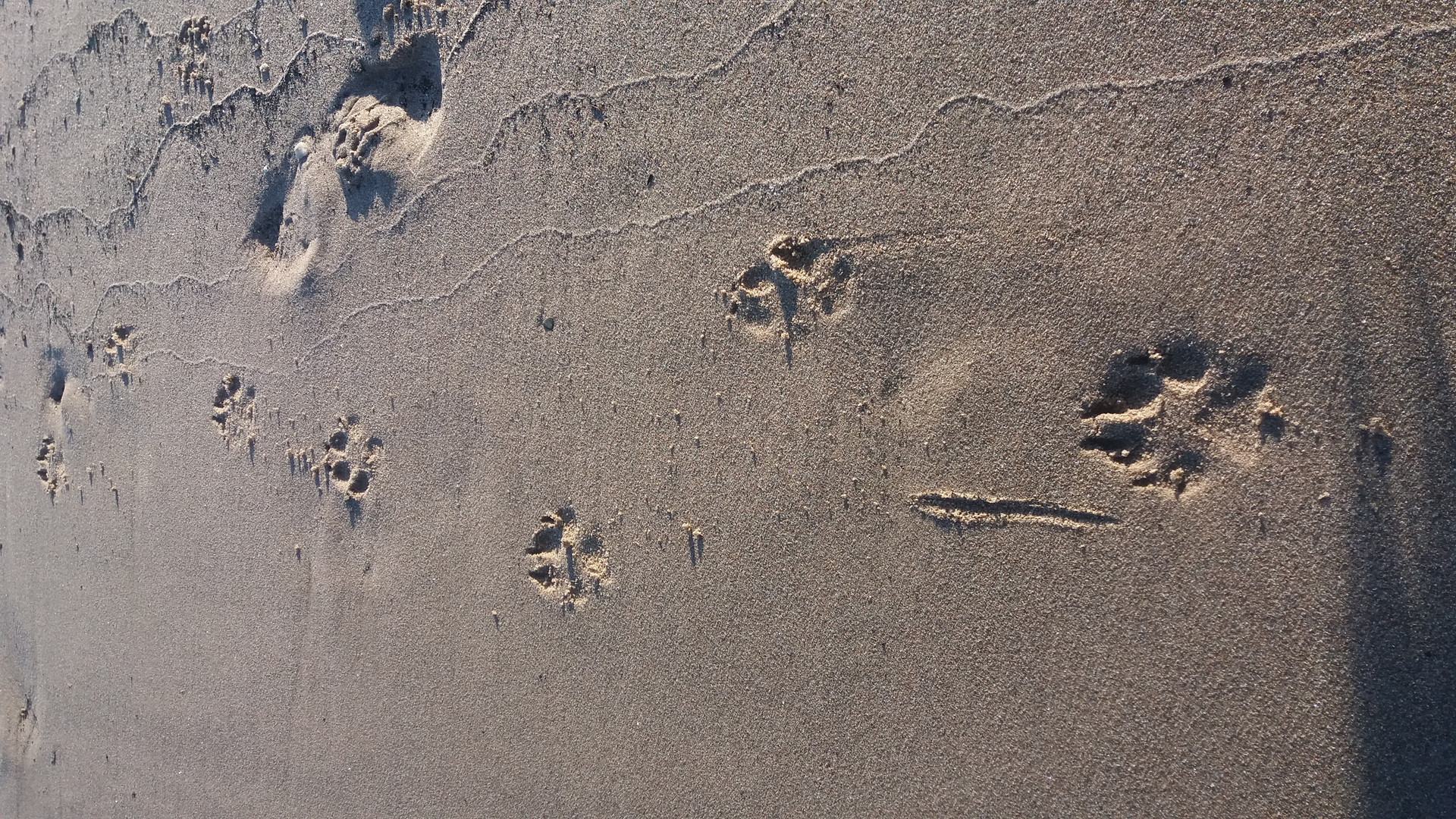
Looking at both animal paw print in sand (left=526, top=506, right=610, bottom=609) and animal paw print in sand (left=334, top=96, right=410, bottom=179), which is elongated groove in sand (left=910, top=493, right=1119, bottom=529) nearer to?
animal paw print in sand (left=526, top=506, right=610, bottom=609)

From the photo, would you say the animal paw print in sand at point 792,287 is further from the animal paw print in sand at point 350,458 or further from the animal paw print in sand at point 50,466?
the animal paw print in sand at point 50,466

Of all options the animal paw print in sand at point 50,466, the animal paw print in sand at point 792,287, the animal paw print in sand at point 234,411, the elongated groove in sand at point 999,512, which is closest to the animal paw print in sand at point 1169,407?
the elongated groove in sand at point 999,512

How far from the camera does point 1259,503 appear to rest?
2012 mm

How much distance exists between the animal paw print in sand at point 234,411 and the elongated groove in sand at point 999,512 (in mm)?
2601

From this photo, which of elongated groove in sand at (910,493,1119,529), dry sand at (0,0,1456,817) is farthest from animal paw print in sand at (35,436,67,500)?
elongated groove in sand at (910,493,1119,529)

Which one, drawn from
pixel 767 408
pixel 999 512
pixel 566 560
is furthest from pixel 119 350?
pixel 999 512

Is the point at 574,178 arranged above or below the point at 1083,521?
above

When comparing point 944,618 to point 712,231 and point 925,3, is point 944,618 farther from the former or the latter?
point 925,3

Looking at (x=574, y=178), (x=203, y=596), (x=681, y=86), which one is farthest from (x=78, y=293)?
(x=681, y=86)

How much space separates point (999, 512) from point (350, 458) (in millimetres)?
2316

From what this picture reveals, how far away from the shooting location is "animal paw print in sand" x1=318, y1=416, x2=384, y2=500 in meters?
2.93

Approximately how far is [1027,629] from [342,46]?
10.3 feet

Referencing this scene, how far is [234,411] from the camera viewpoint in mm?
3186

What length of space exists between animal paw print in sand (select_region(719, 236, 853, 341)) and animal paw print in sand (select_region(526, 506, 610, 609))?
2.95 feet
